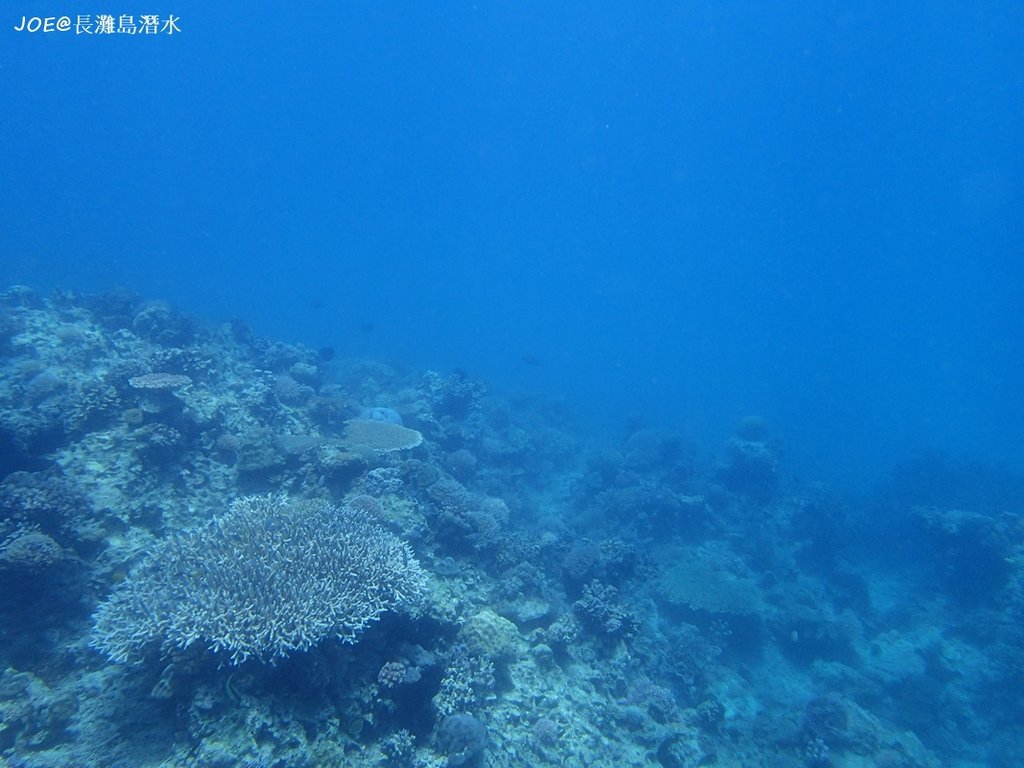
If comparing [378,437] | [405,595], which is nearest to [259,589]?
[405,595]

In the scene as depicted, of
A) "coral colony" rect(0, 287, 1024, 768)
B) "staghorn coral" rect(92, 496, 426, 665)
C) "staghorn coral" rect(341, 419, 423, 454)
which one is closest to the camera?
"staghorn coral" rect(92, 496, 426, 665)

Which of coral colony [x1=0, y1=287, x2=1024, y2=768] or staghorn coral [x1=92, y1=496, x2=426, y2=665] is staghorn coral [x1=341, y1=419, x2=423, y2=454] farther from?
staghorn coral [x1=92, y1=496, x2=426, y2=665]

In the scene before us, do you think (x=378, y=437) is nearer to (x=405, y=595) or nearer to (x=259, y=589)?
(x=405, y=595)

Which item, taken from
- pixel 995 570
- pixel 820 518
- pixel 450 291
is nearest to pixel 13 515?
pixel 820 518

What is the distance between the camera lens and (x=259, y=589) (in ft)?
17.1

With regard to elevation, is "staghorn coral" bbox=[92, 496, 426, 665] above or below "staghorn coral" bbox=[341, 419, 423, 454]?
above

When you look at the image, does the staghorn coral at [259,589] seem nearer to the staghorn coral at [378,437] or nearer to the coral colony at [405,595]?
the coral colony at [405,595]

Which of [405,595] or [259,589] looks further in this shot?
[405,595]

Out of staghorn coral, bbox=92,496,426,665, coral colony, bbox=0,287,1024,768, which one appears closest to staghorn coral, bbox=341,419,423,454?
coral colony, bbox=0,287,1024,768

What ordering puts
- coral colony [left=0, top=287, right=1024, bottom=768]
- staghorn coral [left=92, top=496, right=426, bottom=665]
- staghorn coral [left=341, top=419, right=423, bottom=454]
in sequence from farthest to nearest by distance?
staghorn coral [left=341, top=419, right=423, bottom=454] < coral colony [left=0, top=287, right=1024, bottom=768] < staghorn coral [left=92, top=496, right=426, bottom=665]

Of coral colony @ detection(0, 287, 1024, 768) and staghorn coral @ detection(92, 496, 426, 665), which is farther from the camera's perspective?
coral colony @ detection(0, 287, 1024, 768)

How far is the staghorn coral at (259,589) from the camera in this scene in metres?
4.88

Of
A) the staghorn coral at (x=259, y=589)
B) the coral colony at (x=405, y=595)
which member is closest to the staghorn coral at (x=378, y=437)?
the coral colony at (x=405, y=595)

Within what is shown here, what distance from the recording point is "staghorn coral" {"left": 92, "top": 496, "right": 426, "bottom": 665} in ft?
16.0
